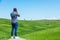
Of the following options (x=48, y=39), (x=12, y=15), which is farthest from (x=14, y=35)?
(x=48, y=39)

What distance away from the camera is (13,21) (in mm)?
20141

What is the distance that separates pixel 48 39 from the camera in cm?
2200

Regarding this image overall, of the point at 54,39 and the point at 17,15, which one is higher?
the point at 17,15

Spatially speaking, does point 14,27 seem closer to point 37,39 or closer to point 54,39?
point 37,39

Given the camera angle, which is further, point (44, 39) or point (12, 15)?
point (44, 39)

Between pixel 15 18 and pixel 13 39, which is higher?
pixel 15 18

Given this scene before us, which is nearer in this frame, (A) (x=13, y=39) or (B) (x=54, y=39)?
(A) (x=13, y=39)

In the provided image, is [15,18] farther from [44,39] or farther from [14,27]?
[44,39]

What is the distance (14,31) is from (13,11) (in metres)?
1.78

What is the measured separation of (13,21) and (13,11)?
863 millimetres

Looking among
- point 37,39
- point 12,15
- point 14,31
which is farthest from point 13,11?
point 37,39

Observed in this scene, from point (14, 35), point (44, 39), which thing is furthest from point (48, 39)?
point (14, 35)

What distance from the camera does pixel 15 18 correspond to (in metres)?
20.2

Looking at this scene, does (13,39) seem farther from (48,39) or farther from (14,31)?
(48,39)
